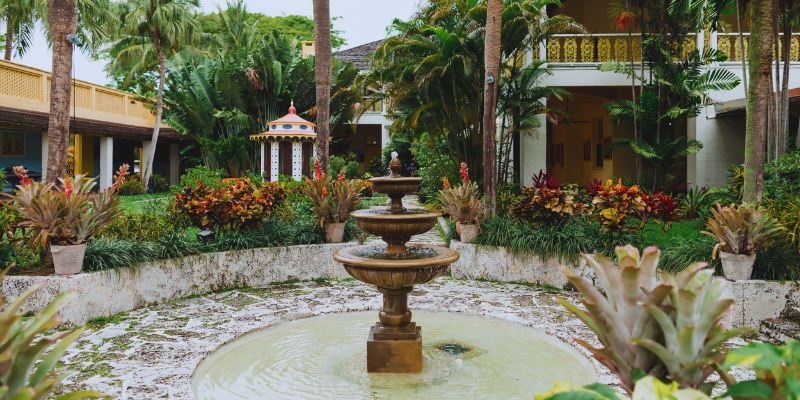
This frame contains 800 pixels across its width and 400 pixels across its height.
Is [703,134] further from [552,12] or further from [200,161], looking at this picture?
[200,161]

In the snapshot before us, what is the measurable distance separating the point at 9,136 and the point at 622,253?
25494 mm

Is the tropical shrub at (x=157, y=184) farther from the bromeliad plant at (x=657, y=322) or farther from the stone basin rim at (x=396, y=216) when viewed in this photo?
the bromeliad plant at (x=657, y=322)

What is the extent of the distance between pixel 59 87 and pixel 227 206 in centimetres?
279

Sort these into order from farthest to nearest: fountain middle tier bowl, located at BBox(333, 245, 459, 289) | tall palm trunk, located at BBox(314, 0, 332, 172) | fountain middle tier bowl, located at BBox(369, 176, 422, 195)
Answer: tall palm trunk, located at BBox(314, 0, 332, 172), fountain middle tier bowl, located at BBox(369, 176, 422, 195), fountain middle tier bowl, located at BBox(333, 245, 459, 289)

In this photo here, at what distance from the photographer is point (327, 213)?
10195 millimetres

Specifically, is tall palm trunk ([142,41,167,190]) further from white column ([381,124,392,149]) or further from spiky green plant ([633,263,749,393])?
spiky green plant ([633,263,749,393])

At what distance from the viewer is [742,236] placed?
267 inches

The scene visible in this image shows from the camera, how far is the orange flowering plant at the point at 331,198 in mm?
10180

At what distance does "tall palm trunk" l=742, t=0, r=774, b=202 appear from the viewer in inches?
309

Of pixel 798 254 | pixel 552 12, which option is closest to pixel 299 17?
pixel 552 12

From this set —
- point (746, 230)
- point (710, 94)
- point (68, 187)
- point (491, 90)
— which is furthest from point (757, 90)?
point (68, 187)

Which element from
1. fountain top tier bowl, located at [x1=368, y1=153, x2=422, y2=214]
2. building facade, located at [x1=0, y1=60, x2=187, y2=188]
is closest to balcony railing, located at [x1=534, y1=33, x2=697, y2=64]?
fountain top tier bowl, located at [x1=368, y1=153, x2=422, y2=214]

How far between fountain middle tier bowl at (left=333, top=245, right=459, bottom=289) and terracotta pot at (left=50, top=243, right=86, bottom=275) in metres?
3.45

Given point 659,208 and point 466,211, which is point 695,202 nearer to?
point 659,208
